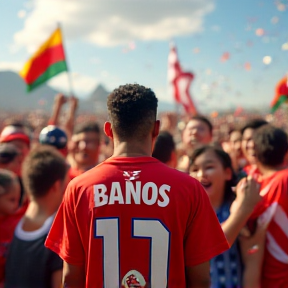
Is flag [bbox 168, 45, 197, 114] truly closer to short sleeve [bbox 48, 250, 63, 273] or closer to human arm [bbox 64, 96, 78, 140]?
human arm [bbox 64, 96, 78, 140]

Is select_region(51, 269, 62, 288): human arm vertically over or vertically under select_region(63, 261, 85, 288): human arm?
under

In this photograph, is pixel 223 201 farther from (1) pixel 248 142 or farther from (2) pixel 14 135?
(2) pixel 14 135

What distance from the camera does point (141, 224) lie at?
1397mm

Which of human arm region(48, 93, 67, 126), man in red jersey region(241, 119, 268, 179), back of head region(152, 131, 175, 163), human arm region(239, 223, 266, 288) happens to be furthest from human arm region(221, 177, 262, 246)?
human arm region(48, 93, 67, 126)

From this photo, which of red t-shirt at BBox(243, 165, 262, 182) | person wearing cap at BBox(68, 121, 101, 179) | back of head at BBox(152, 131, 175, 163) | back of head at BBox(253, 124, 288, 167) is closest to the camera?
back of head at BBox(253, 124, 288, 167)

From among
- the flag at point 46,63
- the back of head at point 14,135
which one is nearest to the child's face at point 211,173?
the back of head at point 14,135

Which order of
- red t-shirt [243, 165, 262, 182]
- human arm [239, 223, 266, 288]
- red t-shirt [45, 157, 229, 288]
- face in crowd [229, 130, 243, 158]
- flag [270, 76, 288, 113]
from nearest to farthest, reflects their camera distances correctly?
red t-shirt [45, 157, 229, 288] < human arm [239, 223, 266, 288] < red t-shirt [243, 165, 262, 182] < face in crowd [229, 130, 243, 158] < flag [270, 76, 288, 113]

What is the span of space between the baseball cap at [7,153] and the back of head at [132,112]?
2292 mm

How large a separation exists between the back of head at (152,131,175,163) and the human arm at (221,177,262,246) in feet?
3.53

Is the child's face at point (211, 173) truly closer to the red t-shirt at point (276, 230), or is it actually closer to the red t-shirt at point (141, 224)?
the red t-shirt at point (276, 230)

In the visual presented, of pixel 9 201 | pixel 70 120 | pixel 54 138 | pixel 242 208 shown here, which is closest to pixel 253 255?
pixel 242 208

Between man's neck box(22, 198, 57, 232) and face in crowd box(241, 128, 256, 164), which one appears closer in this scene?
man's neck box(22, 198, 57, 232)

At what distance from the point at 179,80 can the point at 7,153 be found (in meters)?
7.16

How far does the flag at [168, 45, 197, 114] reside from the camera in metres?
9.34
